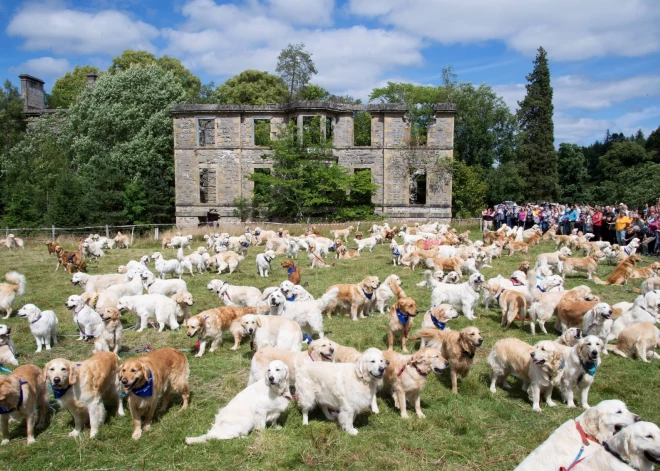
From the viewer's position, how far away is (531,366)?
5.92 meters

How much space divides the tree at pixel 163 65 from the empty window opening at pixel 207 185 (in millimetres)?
13671

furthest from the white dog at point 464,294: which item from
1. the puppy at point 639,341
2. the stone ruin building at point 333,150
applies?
the stone ruin building at point 333,150

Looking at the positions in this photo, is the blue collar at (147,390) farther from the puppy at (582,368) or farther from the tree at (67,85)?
the tree at (67,85)

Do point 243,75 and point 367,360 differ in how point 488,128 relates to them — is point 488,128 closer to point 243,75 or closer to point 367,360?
point 243,75

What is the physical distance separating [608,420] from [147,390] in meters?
4.56

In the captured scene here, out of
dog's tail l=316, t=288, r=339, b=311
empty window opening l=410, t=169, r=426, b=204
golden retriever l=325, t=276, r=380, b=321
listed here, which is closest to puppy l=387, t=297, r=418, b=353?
dog's tail l=316, t=288, r=339, b=311

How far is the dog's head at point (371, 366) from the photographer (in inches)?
201

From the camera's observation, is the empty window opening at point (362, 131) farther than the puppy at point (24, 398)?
Yes

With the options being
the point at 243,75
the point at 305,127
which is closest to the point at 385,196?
the point at 305,127

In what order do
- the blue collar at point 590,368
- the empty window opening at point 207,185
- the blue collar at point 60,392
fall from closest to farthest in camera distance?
the blue collar at point 60,392
the blue collar at point 590,368
the empty window opening at point 207,185

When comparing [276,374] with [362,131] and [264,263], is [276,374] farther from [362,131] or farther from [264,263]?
[362,131]

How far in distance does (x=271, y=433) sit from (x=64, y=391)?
231cm

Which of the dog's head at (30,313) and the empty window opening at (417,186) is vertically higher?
the empty window opening at (417,186)

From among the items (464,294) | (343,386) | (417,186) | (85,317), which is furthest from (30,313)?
(417,186)
